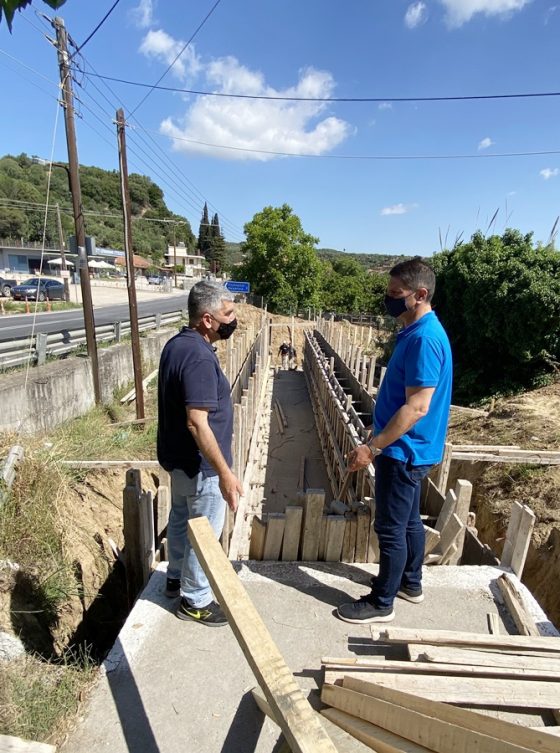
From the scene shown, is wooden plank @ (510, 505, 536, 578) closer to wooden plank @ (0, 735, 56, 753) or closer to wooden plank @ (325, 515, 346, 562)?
wooden plank @ (325, 515, 346, 562)

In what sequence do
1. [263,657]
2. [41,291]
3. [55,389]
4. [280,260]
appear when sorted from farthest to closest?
[280,260] → [41,291] → [55,389] → [263,657]

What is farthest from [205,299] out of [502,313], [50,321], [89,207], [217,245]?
[217,245]

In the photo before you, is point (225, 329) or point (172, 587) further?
point (172, 587)

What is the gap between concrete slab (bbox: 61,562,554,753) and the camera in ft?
6.01

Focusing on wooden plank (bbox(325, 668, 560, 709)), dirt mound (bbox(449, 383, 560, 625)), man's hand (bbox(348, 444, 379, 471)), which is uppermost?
man's hand (bbox(348, 444, 379, 471))

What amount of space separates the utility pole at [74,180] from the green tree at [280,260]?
849 inches

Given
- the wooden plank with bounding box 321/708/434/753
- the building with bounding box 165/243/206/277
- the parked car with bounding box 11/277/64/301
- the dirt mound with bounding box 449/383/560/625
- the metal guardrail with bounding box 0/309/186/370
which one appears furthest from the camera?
the building with bounding box 165/243/206/277

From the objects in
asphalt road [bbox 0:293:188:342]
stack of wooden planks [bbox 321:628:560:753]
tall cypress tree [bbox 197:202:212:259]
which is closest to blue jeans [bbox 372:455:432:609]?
stack of wooden planks [bbox 321:628:560:753]

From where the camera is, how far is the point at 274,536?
2.93 meters

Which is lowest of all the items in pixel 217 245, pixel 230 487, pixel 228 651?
pixel 228 651

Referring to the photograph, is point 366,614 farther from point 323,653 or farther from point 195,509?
point 195,509

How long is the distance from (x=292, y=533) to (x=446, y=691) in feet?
4.21

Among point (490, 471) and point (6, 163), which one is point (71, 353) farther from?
point (6, 163)

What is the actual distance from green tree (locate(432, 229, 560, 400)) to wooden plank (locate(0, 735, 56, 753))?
456 inches
